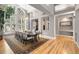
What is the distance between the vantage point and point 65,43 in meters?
2.02

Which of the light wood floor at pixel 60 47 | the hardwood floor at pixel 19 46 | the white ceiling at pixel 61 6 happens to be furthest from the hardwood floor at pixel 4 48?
the white ceiling at pixel 61 6

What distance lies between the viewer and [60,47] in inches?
79.4

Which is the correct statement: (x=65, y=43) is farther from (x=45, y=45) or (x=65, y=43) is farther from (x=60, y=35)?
(x=45, y=45)

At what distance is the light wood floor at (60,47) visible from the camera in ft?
6.56

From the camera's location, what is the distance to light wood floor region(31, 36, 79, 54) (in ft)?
6.56

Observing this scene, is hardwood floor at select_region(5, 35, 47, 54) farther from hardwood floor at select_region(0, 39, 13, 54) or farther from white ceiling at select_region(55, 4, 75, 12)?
white ceiling at select_region(55, 4, 75, 12)

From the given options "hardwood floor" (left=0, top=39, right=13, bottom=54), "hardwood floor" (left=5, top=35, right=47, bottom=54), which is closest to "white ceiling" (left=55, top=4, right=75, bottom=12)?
"hardwood floor" (left=5, top=35, right=47, bottom=54)

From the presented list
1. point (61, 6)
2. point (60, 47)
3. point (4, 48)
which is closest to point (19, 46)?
point (4, 48)

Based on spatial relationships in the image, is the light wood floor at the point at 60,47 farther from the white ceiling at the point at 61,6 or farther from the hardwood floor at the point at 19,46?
the white ceiling at the point at 61,6

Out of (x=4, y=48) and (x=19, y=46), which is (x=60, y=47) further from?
(x=4, y=48)
